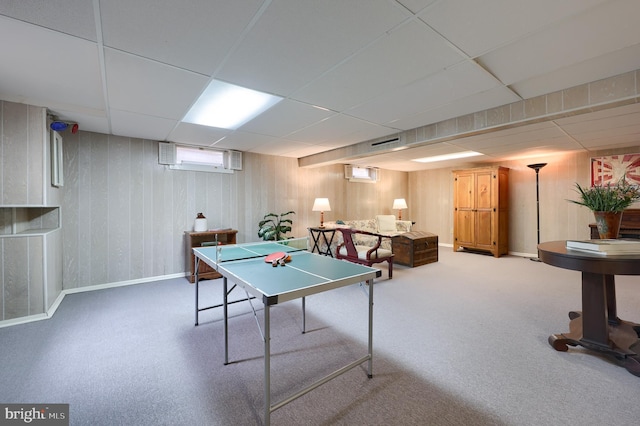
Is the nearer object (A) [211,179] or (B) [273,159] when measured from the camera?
(A) [211,179]

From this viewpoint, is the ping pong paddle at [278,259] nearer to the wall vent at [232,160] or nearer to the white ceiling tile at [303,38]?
the white ceiling tile at [303,38]

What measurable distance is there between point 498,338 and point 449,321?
1.54ft

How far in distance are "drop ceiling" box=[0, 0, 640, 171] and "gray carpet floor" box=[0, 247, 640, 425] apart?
235 centimetres

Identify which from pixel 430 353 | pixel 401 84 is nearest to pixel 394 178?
pixel 401 84

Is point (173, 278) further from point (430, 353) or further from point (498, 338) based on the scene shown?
point (498, 338)

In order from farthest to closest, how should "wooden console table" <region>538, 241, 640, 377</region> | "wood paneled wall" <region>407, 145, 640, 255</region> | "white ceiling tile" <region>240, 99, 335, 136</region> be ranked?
"wood paneled wall" <region>407, 145, 640, 255</region>
"white ceiling tile" <region>240, 99, 335, 136</region>
"wooden console table" <region>538, 241, 640, 377</region>

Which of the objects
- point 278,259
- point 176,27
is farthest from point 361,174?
point 176,27

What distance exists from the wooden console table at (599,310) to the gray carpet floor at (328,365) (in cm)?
11

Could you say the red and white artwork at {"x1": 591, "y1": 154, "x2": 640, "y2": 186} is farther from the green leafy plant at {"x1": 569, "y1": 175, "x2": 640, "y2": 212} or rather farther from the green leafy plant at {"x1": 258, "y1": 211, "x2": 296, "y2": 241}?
the green leafy plant at {"x1": 258, "y1": 211, "x2": 296, "y2": 241}

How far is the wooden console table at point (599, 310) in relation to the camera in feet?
5.99

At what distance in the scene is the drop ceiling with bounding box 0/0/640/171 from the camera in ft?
4.91

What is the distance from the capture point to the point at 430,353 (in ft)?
7.35

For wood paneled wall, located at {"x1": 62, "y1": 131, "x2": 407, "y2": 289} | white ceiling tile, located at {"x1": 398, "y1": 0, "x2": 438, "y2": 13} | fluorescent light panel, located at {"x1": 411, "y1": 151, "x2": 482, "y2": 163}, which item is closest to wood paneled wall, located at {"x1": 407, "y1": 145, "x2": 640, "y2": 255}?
fluorescent light panel, located at {"x1": 411, "y1": 151, "x2": 482, "y2": 163}

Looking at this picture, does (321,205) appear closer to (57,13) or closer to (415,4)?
(415,4)
